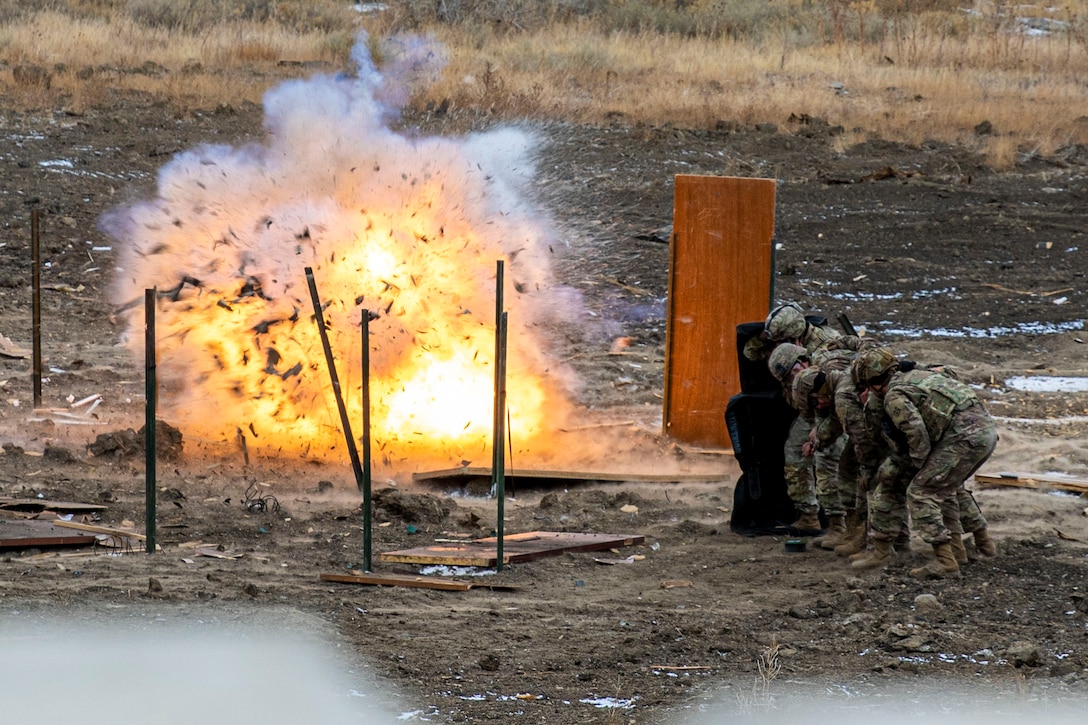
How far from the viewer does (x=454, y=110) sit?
71.7 feet

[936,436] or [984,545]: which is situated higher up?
[936,436]

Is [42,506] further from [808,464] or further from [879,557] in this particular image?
[879,557]

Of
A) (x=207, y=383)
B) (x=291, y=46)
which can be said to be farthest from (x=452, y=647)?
(x=291, y=46)

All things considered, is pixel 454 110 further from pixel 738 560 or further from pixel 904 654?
pixel 904 654

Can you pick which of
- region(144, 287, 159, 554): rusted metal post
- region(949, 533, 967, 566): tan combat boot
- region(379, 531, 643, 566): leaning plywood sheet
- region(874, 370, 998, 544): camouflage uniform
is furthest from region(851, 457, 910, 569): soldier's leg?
region(144, 287, 159, 554): rusted metal post

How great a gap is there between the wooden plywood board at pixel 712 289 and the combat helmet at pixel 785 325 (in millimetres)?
1762

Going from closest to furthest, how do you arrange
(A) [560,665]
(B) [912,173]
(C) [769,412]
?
(A) [560,665] → (C) [769,412] → (B) [912,173]

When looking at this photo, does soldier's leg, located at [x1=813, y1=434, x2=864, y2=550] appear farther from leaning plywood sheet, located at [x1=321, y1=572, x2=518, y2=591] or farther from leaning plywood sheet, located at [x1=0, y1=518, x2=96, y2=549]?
leaning plywood sheet, located at [x1=0, y1=518, x2=96, y2=549]

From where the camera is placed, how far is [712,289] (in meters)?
11.5

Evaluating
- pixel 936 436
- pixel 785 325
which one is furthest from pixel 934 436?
pixel 785 325

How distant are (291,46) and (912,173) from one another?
36.8 feet

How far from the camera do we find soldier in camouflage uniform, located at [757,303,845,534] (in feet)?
30.2

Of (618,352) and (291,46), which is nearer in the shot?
(618,352)

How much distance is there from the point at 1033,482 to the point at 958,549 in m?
2.51
